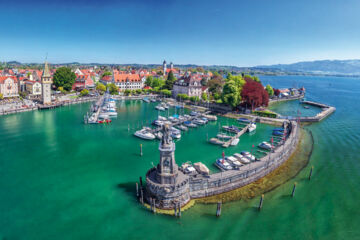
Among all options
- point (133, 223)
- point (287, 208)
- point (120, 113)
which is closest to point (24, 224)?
point (133, 223)

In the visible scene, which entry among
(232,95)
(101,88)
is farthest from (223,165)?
(101,88)

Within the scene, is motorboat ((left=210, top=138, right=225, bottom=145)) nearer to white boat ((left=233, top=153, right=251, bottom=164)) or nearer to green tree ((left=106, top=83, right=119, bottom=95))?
white boat ((left=233, top=153, right=251, bottom=164))

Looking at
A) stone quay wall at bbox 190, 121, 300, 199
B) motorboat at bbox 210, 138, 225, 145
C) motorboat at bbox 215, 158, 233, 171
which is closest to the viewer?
stone quay wall at bbox 190, 121, 300, 199

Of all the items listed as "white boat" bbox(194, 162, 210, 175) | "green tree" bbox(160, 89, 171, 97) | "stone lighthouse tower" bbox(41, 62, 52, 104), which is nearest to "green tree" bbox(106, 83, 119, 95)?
"green tree" bbox(160, 89, 171, 97)

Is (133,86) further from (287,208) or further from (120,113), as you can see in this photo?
(287,208)

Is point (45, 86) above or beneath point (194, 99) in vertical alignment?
above

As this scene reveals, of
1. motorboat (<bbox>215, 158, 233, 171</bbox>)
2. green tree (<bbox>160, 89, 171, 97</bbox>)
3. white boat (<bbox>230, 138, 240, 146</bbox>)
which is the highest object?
green tree (<bbox>160, 89, 171, 97</bbox>)

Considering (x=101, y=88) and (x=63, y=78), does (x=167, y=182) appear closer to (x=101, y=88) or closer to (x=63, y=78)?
(x=101, y=88)
